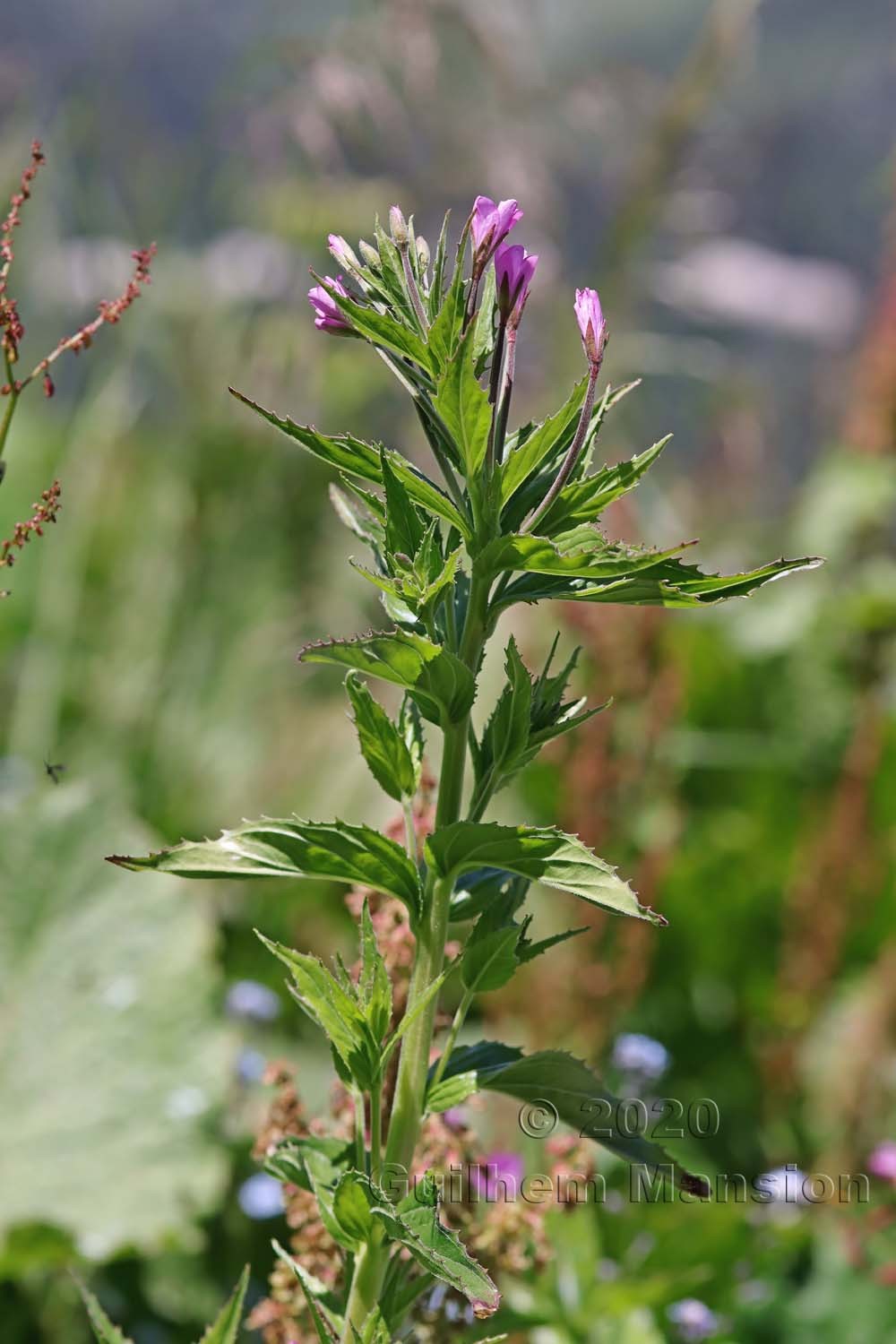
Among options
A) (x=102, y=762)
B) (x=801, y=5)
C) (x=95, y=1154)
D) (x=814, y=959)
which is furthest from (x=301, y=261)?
(x=801, y=5)

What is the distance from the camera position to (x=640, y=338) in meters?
1.62

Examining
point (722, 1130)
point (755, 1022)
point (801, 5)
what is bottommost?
point (722, 1130)

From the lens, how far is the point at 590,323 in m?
0.37

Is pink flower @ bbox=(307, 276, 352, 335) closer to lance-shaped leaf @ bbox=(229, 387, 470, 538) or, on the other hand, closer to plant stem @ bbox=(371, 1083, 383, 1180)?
lance-shaped leaf @ bbox=(229, 387, 470, 538)

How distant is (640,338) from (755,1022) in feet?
2.76

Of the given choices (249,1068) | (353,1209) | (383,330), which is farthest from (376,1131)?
(249,1068)

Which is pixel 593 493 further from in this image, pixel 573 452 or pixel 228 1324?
pixel 228 1324

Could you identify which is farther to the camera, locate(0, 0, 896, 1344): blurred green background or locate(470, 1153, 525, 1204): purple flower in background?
locate(0, 0, 896, 1344): blurred green background

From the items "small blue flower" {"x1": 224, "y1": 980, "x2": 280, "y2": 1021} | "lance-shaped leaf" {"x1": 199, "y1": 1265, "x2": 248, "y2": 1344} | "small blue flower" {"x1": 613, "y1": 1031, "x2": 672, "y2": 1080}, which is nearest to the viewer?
"lance-shaped leaf" {"x1": 199, "y1": 1265, "x2": 248, "y2": 1344}

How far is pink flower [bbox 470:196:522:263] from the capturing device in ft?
1.18

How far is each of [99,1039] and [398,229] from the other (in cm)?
76

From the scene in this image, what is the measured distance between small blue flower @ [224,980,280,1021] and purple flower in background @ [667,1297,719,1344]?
391 mm

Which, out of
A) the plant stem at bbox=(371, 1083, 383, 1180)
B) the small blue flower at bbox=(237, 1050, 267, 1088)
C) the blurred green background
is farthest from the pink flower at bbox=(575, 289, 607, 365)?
the small blue flower at bbox=(237, 1050, 267, 1088)

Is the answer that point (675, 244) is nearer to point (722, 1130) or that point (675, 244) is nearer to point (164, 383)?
point (164, 383)
